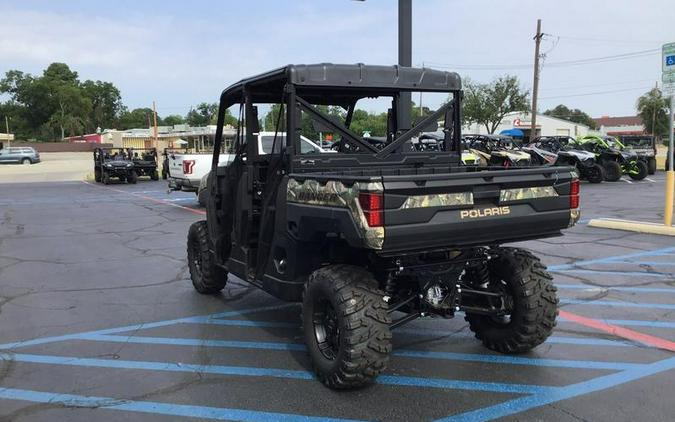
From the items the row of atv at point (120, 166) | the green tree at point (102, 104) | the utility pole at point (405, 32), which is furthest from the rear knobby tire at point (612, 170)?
the green tree at point (102, 104)

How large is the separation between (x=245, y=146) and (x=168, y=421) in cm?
266

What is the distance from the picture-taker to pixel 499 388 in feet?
13.3

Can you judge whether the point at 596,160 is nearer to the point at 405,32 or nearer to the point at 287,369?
the point at 405,32

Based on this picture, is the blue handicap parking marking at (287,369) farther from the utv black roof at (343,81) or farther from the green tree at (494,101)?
the green tree at (494,101)

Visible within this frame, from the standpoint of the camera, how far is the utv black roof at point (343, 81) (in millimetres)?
4508

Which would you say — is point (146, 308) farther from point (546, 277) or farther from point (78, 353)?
point (546, 277)

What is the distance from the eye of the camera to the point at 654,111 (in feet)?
230

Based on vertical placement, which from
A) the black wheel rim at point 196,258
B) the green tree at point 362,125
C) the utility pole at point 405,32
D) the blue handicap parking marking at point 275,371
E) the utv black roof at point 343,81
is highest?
the utility pole at point 405,32

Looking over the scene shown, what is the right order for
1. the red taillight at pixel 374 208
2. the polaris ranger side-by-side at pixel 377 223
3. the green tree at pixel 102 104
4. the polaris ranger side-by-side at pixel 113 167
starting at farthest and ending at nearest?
the green tree at pixel 102 104 → the polaris ranger side-by-side at pixel 113 167 → the polaris ranger side-by-side at pixel 377 223 → the red taillight at pixel 374 208

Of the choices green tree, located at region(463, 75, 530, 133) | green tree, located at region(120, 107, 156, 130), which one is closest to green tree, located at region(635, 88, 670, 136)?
green tree, located at region(463, 75, 530, 133)

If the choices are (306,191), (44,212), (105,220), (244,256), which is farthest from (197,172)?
(306,191)

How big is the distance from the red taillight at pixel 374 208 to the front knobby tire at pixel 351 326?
2.08 feet

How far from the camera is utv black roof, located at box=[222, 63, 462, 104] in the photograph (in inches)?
177

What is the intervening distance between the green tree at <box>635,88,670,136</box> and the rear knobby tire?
5632 centimetres
